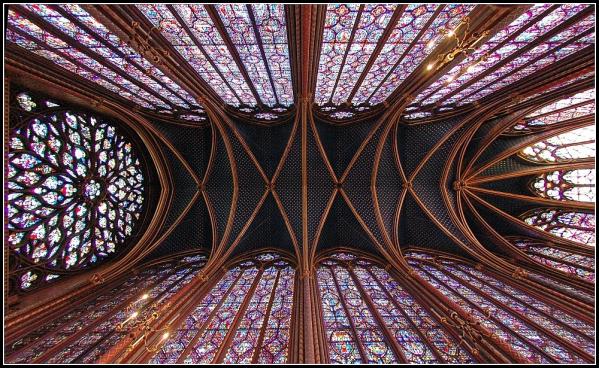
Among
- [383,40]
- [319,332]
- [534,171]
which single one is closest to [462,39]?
[383,40]

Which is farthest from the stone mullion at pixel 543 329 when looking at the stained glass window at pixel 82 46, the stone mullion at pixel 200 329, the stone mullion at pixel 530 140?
the stained glass window at pixel 82 46

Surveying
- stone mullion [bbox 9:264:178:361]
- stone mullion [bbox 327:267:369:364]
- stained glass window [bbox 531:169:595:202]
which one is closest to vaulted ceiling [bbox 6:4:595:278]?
stained glass window [bbox 531:169:595:202]

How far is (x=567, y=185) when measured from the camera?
38.5 feet

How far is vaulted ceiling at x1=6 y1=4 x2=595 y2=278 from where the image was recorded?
668cm

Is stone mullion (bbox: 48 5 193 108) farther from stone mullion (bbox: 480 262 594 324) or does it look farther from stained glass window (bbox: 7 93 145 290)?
stone mullion (bbox: 480 262 594 324)

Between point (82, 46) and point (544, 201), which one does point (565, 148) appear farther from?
point (82, 46)

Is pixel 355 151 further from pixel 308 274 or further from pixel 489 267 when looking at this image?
pixel 489 267

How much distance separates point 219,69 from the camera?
28.0ft

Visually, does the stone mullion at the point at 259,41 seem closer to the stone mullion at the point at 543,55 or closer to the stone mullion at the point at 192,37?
the stone mullion at the point at 192,37

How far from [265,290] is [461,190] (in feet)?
28.4

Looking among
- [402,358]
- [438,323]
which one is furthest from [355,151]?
[402,358]

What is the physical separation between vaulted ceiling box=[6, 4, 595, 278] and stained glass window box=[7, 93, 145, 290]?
1499mm

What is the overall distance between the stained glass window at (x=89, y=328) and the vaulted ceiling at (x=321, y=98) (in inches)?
97.1

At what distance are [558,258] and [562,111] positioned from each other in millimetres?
4628
